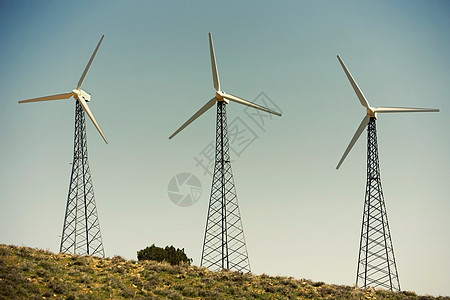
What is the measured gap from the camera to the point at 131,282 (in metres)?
36.2

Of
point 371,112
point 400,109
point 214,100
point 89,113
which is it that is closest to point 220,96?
point 214,100

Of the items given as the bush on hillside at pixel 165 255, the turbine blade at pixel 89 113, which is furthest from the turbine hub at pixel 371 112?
the turbine blade at pixel 89 113

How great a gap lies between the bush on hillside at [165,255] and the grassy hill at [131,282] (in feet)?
8.35

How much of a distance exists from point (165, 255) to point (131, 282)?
9.39 meters

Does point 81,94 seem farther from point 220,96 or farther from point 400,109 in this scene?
point 400,109

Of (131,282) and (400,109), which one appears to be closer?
(131,282)

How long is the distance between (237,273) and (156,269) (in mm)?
6918

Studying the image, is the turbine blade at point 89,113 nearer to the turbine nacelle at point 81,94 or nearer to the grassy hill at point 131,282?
the turbine nacelle at point 81,94

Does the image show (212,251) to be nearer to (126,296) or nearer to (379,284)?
(126,296)

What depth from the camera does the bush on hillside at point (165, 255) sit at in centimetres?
4519

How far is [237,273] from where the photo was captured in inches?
1623

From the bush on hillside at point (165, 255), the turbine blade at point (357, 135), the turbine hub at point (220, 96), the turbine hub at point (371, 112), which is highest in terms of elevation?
the turbine hub at point (220, 96)

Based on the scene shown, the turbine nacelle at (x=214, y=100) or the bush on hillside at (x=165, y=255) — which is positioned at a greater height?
the turbine nacelle at (x=214, y=100)

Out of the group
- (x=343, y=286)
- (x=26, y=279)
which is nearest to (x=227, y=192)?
(x=343, y=286)
